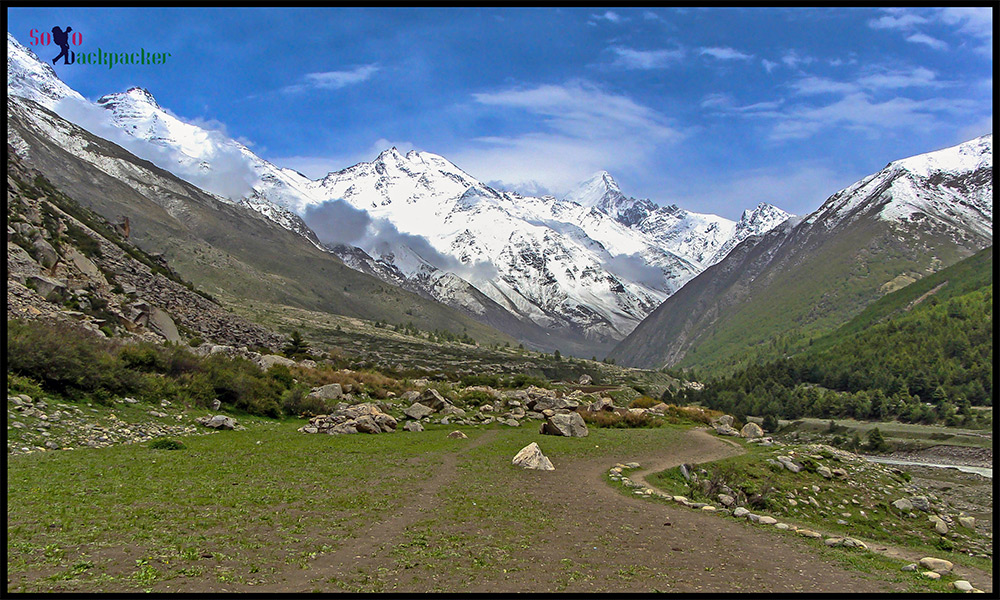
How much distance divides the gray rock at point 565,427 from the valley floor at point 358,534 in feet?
38.0

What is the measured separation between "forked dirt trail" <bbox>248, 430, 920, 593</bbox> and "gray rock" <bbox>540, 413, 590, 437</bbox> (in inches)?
578

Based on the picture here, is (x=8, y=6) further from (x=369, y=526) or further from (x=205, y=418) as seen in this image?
(x=205, y=418)


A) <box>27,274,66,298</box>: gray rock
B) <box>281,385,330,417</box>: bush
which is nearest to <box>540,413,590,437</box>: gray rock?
<box>281,385,330,417</box>: bush

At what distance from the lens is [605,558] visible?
11.5 meters

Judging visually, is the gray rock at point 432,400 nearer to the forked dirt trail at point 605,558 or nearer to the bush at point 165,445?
the bush at point 165,445

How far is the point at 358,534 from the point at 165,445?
38.6 feet

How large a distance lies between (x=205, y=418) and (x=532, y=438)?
49.6 feet

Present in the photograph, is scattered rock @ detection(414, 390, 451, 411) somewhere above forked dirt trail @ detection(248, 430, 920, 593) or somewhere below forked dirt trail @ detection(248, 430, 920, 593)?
below

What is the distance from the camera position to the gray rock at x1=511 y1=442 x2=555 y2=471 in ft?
74.7

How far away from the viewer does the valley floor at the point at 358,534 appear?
31.0 ft

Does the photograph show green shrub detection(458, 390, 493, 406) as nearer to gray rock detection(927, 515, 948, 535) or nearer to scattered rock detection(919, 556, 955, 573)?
gray rock detection(927, 515, 948, 535)

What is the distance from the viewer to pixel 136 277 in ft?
174

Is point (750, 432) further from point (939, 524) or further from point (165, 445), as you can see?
point (165, 445)

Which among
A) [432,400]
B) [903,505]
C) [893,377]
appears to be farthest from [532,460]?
[893,377]
